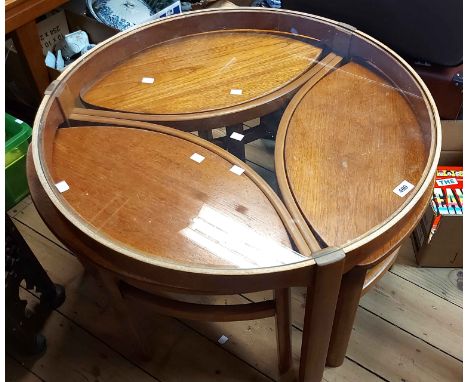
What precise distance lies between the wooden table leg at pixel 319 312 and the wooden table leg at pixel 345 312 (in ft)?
0.21

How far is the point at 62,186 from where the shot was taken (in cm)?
96

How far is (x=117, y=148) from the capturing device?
3.46 feet

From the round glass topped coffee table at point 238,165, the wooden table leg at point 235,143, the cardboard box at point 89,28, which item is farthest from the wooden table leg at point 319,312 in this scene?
the cardboard box at point 89,28

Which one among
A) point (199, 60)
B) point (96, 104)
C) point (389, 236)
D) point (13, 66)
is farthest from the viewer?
point (13, 66)

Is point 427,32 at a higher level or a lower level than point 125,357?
higher

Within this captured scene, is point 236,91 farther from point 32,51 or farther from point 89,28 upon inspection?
point 89,28

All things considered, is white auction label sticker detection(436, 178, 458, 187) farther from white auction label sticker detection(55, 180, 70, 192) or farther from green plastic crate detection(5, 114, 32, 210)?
green plastic crate detection(5, 114, 32, 210)

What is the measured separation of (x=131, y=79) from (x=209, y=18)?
12.1 inches

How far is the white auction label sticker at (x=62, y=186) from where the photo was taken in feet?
3.14

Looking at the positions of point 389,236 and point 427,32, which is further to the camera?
point 427,32

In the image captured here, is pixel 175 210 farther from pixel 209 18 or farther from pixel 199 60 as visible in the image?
pixel 209 18

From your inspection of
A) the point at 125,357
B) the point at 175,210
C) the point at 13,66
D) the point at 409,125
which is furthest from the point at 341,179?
the point at 13,66

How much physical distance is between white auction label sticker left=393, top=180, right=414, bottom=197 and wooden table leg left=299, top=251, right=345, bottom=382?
211 mm

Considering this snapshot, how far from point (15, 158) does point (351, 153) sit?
4.13 feet
